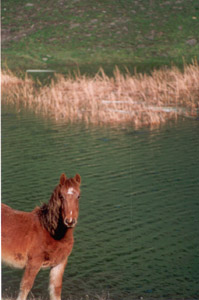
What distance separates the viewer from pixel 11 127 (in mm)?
18969

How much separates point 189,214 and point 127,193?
1568mm

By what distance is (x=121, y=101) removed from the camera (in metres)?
21.0

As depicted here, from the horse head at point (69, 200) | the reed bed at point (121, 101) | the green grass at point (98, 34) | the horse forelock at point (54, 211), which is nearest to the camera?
the horse head at point (69, 200)

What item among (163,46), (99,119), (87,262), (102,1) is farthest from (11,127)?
(102,1)

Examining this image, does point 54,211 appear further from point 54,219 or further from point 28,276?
point 28,276

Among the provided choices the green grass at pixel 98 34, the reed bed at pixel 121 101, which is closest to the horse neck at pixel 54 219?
the reed bed at pixel 121 101

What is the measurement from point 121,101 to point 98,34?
19.4m

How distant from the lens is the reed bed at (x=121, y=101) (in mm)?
19750

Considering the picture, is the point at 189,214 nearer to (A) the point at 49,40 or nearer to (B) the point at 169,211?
(B) the point at 169,211

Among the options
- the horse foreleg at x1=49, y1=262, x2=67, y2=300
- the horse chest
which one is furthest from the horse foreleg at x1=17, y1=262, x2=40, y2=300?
the horse foreleg at x1=49, y1=262, x2=67, y2=300

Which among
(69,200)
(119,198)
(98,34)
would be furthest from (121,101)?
(98,34)

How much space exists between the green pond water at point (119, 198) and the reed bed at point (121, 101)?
3.05ft

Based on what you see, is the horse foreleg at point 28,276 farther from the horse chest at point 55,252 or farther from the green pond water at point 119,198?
the green pond water at point 119,198

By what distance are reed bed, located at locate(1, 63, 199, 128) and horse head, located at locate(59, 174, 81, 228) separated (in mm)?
13095
